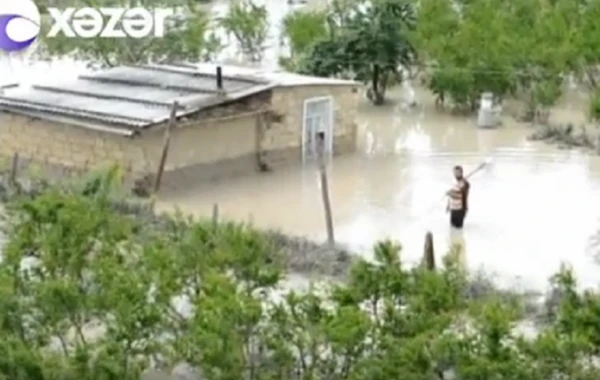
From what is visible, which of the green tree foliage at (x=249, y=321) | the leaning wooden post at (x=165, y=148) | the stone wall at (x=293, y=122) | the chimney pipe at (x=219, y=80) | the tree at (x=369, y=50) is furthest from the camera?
the tree at (x=369, y=50)

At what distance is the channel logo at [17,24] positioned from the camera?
21.0 metres

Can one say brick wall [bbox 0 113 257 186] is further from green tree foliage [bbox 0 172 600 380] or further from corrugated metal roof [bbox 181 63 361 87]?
green tree foliage [bbox 0 172 600 380]

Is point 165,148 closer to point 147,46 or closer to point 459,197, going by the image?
point 459,197

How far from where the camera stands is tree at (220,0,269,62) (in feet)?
83.1

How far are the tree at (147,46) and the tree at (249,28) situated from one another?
107 cm

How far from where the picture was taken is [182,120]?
57.5ft

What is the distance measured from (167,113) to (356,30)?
5697mm

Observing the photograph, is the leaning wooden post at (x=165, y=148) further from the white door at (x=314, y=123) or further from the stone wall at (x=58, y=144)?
the white door at (x=314, y=123)

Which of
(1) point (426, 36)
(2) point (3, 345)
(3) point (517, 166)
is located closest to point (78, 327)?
(2) point (3, 345)

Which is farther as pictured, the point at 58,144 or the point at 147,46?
the point at 147,46

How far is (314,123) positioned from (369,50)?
138 inches

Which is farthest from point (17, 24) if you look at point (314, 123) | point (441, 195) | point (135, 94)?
point (441, 195)

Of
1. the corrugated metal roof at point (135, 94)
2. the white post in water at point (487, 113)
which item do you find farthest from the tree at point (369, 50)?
the corrugated metal roof at point (135, 94)

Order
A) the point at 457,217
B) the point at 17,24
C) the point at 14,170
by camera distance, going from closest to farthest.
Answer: the point at 457,217 < the point at 14,170 < the point at 17,24
